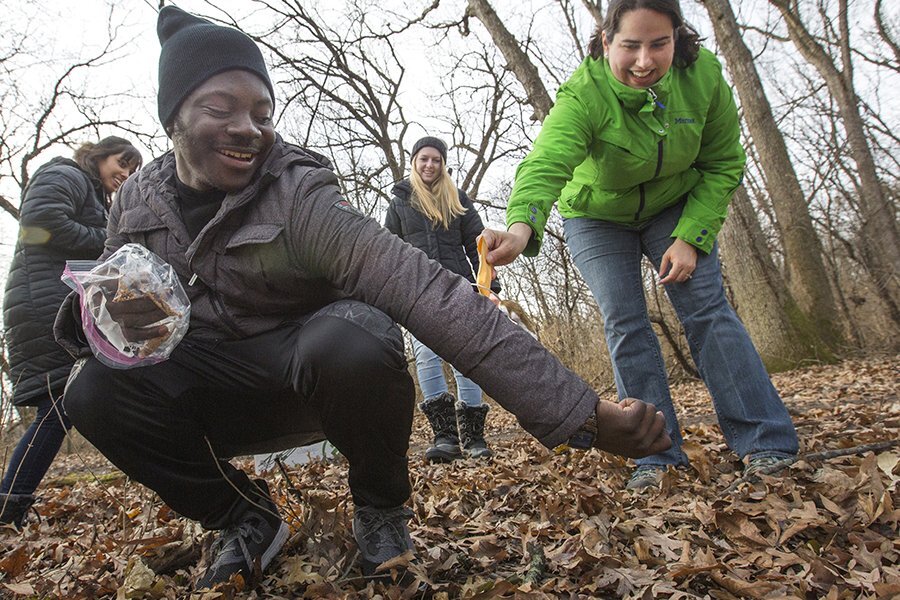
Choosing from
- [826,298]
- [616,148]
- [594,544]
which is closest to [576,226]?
[616,148]

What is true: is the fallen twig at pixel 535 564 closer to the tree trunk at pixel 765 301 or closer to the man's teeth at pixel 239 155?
the man's teeth at pixel 239 155

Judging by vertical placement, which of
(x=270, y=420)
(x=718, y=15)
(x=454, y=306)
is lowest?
(x=270, y=420)

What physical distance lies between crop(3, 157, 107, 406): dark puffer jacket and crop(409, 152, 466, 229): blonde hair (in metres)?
2.06

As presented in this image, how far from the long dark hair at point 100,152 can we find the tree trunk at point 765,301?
6469 mm

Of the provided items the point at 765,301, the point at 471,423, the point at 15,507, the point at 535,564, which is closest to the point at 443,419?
the point at 471,423

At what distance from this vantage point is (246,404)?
1.94 metres

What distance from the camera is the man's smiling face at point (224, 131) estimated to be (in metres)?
1.85

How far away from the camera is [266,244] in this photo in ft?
5.88

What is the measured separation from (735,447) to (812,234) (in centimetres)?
627

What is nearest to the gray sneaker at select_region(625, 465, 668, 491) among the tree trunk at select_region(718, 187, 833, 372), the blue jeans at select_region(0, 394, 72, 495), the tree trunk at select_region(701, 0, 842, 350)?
the blue jeans at select_region(0, 394, 72, 495)

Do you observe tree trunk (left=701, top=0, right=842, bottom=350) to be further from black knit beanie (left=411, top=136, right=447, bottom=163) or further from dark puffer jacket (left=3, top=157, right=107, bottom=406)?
dark puffer jacket (left=3, top=157, right=107, bottom=406)

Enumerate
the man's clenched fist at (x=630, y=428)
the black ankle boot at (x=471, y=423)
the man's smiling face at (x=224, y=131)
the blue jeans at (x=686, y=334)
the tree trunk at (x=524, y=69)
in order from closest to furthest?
the man's clenched fist at (x=630, y=428) → the man's smiling face at (x=224, y=131) → the blue jeans at (x=686, y=334) → the black ankle boot at (x=471, y=423) → the tree trunk at (x=524, y=69)

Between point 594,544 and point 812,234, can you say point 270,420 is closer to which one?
point 594,544

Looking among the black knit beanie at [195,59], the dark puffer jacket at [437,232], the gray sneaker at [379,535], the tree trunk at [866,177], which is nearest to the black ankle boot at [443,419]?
the dark puffer jacket at [437,232]
